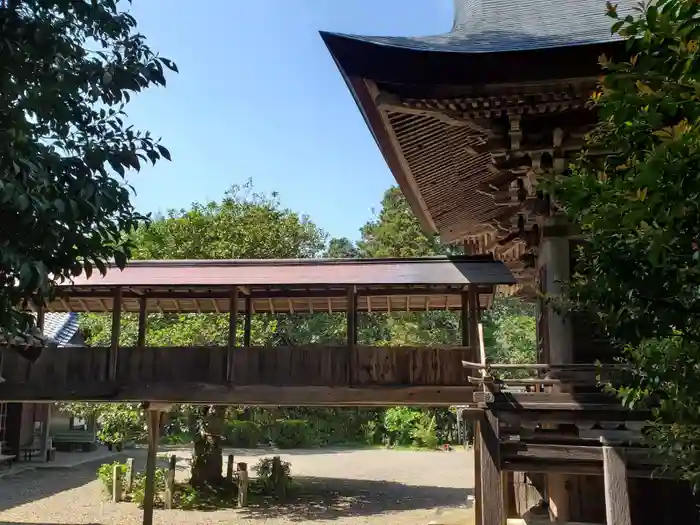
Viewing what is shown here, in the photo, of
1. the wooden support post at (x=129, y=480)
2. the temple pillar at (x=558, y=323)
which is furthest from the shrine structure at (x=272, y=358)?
the wooden support post at (x=129, y=480)

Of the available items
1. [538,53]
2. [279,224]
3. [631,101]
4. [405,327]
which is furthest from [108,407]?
[631,101]

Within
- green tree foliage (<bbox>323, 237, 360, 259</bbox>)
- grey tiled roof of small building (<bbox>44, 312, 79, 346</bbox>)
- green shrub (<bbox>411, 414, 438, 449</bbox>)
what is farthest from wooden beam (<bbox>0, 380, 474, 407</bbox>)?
green tree foliage (<bbox>323, 237, 360, 259</bbox>)

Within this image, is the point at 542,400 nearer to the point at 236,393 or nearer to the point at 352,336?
the point at 352,336

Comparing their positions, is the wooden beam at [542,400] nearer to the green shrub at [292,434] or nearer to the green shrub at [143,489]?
the green shrub at [143,489]

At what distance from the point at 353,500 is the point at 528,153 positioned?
13.0 meters

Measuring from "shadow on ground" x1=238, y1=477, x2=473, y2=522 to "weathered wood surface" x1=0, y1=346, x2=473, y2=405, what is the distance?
17.3 ft

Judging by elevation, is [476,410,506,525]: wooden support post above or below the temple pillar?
below

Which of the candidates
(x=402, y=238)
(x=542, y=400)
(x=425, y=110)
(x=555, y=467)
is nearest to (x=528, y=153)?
(x=425, y=110)

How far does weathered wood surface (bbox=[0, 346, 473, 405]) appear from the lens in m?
10.0

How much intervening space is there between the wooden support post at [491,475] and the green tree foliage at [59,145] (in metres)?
3.71

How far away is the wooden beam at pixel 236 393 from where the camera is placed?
9.98m

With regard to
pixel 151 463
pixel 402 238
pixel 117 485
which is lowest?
pixel 117 485

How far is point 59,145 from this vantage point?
11.1ft

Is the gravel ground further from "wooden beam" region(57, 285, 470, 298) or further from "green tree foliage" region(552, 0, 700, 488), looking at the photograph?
"green tree foliage" region(552, 0, 700, 488)
